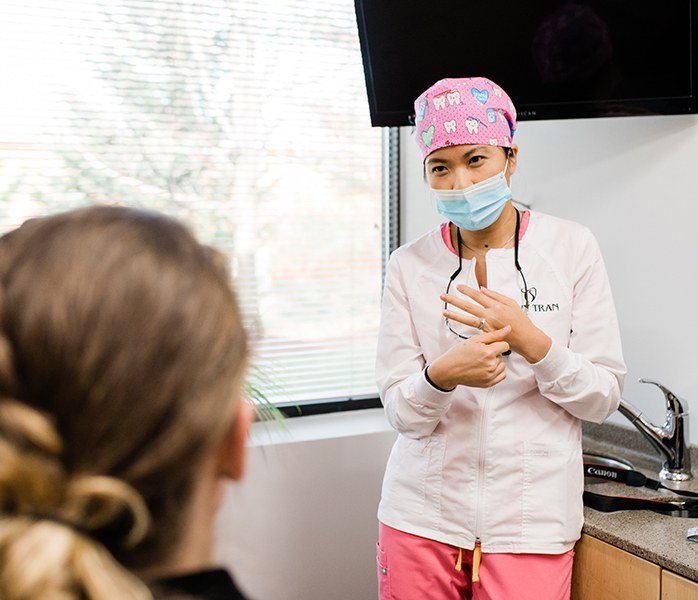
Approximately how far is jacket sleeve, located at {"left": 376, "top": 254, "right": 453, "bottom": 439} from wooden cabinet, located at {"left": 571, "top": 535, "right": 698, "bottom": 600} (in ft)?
1.43

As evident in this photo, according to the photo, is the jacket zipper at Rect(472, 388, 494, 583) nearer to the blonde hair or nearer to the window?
the window

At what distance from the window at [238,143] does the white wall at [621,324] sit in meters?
0.24

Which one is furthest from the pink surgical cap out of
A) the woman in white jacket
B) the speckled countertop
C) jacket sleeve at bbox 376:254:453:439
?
the speckled countertop

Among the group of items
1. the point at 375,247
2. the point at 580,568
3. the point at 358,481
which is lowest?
the point at 358,481

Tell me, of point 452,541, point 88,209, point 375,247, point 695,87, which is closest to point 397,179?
point 375,247

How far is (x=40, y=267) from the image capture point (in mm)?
658

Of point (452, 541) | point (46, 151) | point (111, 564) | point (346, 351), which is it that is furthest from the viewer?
point (346, 351)

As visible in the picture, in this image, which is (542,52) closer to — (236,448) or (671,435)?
(671,435)

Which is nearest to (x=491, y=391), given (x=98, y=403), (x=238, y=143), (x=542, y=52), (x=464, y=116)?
(x=464, y=116)

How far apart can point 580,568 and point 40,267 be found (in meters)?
1.53

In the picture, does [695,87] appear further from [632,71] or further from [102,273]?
[102,273]

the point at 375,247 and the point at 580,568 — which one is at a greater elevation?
the point at 375,247

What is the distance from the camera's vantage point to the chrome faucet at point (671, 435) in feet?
6.54

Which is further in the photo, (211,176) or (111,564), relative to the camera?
(211,176)
